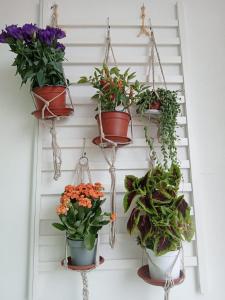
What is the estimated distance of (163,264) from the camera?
0.97 metres

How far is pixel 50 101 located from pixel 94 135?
0.27 m

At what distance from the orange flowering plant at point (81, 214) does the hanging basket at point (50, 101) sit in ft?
1.11

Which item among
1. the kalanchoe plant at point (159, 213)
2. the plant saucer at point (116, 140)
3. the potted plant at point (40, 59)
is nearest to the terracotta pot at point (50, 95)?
the potted plant at point (40, 59)

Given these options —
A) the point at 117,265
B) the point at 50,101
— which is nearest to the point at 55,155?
the point at 50,101

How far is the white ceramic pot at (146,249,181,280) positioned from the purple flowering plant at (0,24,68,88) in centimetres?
85

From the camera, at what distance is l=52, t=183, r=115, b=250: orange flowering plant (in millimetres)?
960

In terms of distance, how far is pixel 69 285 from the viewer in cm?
112

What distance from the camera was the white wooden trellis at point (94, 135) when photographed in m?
1.14

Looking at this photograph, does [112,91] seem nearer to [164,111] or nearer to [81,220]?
[164,111]

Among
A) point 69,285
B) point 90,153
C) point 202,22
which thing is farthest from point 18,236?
point 202,22

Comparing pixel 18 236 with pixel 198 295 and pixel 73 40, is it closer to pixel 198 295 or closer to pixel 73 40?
pixel 198 295

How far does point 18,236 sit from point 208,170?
38.0 inches

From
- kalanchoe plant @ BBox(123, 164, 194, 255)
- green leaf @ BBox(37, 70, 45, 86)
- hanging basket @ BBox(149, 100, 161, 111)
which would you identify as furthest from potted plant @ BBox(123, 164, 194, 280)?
Answer: green leaf @ BBox(37, 70, 45, 86)

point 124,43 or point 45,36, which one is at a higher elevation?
point 124,43
